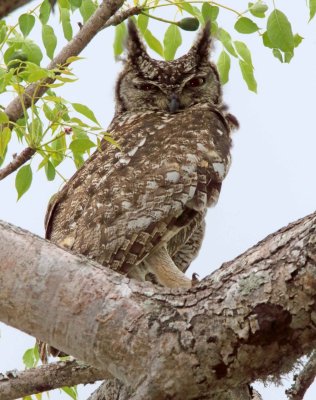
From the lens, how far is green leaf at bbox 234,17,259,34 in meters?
2.66

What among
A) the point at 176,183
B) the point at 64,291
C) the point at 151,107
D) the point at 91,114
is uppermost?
the point at 151,107

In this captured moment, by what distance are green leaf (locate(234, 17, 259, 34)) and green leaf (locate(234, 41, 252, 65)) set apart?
0.78 feet

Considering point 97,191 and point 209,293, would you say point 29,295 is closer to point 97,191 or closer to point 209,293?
point 209,293

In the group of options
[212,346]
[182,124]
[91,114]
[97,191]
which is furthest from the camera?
[182,124]

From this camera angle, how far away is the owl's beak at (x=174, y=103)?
11.6ft

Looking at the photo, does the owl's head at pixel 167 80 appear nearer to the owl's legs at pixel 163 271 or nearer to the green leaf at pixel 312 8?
the owl's legs at pixel 163 271

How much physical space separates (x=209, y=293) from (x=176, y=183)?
4.91ft

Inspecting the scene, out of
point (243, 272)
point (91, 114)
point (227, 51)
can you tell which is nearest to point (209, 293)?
point (243, 272)

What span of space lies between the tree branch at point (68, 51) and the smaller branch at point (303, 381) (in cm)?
111

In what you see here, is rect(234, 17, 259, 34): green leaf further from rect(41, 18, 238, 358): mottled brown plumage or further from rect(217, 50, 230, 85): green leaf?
rect(41, 18, 238, 358): mottled brown plumage

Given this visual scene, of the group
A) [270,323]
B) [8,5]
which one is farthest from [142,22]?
[8,5]

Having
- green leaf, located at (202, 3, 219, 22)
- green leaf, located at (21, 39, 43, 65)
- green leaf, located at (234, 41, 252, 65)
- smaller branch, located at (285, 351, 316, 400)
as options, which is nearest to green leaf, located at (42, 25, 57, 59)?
green leaf, located at (21, 39, 43, 65)

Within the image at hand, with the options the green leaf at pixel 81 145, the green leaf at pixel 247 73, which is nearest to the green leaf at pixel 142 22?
the green leaf at pixel 247 73

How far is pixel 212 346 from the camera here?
147cm
